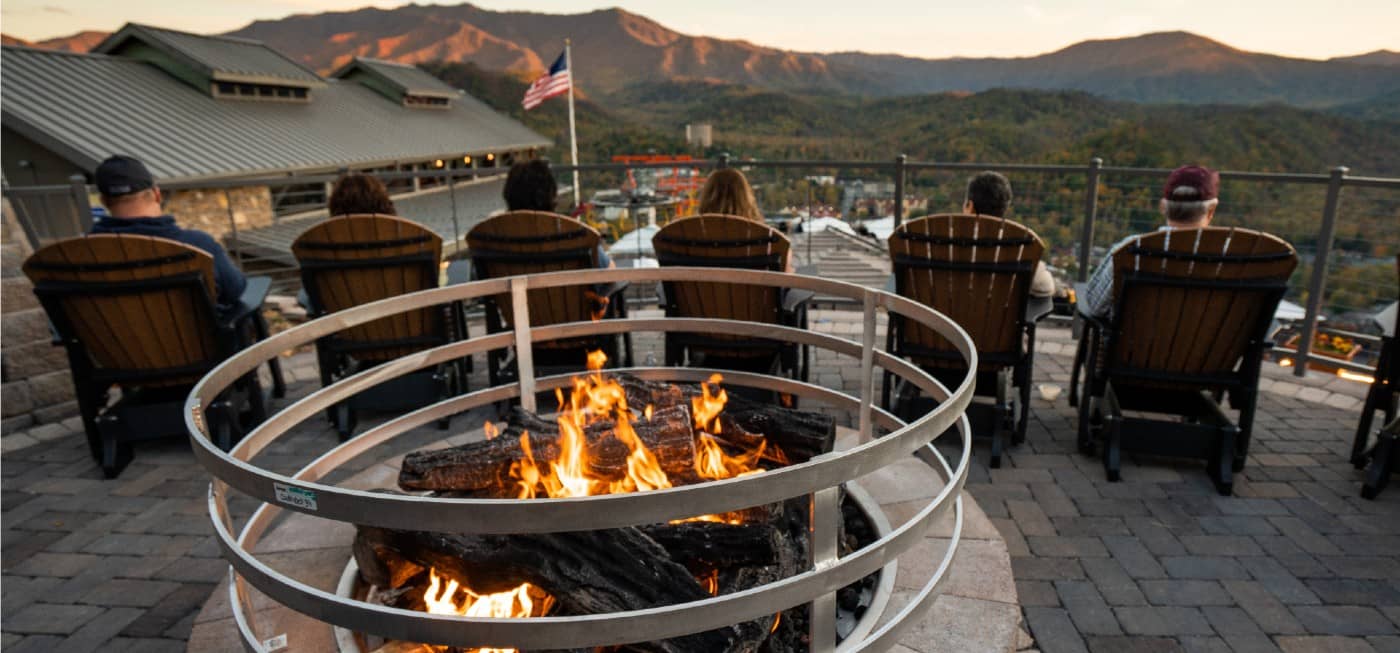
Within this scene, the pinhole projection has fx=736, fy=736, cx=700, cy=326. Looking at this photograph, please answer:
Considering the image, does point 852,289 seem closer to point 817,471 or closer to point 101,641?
point 817,471

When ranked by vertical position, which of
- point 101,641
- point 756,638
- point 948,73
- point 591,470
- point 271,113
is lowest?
point 101,641

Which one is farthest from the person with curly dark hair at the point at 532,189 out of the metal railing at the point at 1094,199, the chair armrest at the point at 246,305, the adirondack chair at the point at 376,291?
the chair armrest at the point at 246,305

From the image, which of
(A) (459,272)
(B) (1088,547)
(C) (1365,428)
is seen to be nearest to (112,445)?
(A) (459,272)

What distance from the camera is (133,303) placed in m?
3.49

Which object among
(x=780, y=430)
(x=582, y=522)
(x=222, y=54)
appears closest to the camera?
(x=582, y=522)

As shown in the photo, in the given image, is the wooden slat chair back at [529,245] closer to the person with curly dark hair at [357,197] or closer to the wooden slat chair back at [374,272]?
the wooden slat chair back at [374,272]

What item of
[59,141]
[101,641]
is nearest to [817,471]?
[101,641]

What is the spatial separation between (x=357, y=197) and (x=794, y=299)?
2568 mm

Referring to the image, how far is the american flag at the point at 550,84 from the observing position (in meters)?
15.5

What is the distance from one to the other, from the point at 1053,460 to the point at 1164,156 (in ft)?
99.2

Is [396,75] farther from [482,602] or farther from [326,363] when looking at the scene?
[482,602]

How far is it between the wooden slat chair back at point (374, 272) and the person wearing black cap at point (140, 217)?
0.39 m

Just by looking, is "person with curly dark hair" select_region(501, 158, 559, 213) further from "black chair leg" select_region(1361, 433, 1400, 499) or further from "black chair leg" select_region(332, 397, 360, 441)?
"black chair leg" select_region(1361, 433, 1400, 499)

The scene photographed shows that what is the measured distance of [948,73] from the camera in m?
100
